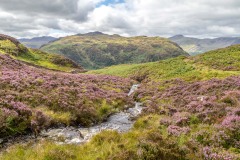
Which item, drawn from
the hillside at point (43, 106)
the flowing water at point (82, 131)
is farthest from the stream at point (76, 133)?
the hillside at point (43, 106)

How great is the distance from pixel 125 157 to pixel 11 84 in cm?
1416

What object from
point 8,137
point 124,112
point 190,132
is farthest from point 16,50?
point 190,132

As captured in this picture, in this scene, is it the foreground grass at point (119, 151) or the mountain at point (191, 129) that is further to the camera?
the mountain at point (191, 129)

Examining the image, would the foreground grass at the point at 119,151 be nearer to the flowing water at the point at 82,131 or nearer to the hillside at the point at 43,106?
the flowing water at the point at 82,131

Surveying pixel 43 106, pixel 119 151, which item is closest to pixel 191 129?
pixel 119 151

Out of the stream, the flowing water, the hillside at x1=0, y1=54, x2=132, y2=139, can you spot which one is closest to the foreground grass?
the stream

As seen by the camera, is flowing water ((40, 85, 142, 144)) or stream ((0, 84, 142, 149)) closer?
stream ((0, 84, 142, 149))

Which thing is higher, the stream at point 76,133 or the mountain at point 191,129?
the mountain at point 191,129

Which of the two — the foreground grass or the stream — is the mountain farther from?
the stream

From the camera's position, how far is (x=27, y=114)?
13203 millimetres

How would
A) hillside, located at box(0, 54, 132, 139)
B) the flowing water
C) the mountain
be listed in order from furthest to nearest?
1. hillside, located at box(0, 54, 132, 139)
2. the flowing water
3. the mountain

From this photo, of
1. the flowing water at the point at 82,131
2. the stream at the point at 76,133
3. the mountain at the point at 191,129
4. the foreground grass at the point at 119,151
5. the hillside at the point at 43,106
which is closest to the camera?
the foreground grass at the point at 119,151

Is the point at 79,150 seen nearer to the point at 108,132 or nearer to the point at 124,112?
the point at 108,132

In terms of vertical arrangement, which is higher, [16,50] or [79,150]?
[16,50]
